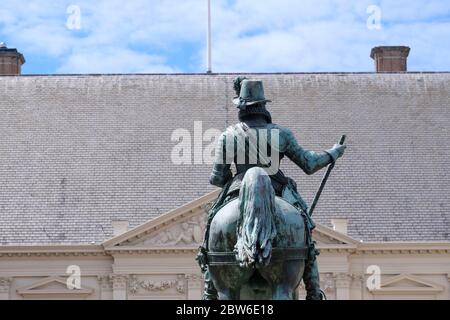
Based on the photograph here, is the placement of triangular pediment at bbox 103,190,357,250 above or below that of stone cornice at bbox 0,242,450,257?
above

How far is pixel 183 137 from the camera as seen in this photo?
57250 mm

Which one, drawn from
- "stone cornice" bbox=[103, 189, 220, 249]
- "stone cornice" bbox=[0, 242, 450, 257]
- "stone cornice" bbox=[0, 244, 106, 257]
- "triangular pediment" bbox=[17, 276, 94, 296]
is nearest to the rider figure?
"stone cornice" bbox=[103, 189, 220, 249]

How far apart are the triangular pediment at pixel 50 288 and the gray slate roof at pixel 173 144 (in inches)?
52.0

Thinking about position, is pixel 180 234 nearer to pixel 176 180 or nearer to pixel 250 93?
pixel 176 180

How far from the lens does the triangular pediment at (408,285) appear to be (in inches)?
2106

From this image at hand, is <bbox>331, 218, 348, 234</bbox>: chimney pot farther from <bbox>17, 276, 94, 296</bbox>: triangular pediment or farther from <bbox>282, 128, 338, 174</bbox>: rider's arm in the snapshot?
<bbox>282, 128, 338, 174</bbox>: rider's arm

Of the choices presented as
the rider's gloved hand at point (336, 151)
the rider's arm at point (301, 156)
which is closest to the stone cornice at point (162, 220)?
the rider's gloved hand at point (336, 151)

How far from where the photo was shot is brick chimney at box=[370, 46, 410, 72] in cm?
6234

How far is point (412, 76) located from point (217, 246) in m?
47.7

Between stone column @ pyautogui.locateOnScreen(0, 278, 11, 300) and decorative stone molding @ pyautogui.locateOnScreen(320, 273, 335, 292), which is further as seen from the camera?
stone column @ pyautogui.locateOnScreen(0, 278, 11, 300)

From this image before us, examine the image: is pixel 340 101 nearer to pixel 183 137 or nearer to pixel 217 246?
pixel 183 137

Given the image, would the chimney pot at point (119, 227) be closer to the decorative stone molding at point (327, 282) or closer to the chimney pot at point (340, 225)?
the decorative stone molding at point (327, 282)

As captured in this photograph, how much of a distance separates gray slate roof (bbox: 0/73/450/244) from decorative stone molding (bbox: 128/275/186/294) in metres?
1.89
